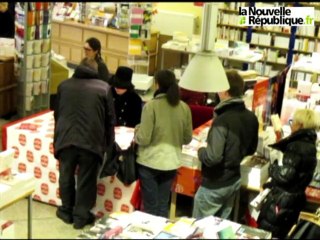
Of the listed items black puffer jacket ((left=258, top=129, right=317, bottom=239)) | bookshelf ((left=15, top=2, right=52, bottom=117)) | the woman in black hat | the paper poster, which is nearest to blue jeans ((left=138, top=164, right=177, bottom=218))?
black puffer jacket ((left=258, top=129, right=317, bottom=239))

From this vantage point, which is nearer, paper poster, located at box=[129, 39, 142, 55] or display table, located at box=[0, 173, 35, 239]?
display table, located at box=[0, 173, 35, 239]

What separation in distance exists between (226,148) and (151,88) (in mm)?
5997

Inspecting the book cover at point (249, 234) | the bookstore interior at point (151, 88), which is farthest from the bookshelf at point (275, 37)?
the book cover at point (249, 234)

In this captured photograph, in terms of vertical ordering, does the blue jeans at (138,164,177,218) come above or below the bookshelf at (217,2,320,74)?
below

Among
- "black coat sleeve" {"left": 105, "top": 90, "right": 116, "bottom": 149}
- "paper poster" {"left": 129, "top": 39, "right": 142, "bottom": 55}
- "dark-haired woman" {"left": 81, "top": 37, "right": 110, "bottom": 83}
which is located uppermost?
"dark-haired woman" {"left": 81, "top": 37, "right": 110, "bottom": 83}

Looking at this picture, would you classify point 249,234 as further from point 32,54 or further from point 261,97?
point 32,54

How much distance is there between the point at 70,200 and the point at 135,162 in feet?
2.71

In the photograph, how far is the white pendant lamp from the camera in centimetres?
423

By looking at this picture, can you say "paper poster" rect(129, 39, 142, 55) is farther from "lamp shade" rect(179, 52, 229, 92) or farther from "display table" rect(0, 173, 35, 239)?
"display table" rect(0, 173, 35, 239)

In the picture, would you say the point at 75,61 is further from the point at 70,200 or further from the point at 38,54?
the point at 70,200

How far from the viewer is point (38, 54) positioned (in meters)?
7.68

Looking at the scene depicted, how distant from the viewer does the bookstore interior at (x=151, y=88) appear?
13.1ft

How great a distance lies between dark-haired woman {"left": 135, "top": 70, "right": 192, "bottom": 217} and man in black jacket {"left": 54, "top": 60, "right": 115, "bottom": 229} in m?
0.39
